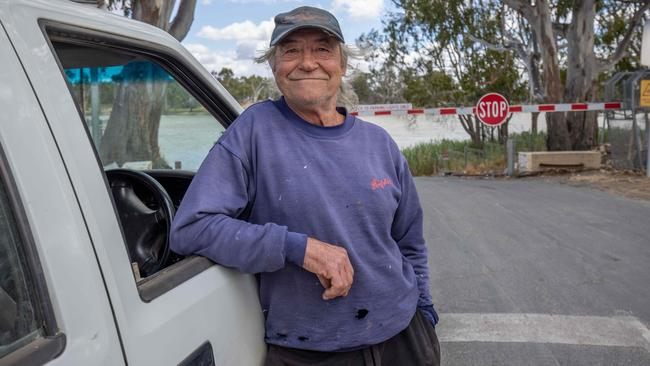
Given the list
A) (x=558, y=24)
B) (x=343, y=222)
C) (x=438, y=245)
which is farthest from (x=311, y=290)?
(x=558, y=24)

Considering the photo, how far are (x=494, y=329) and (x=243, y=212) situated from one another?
2860mm

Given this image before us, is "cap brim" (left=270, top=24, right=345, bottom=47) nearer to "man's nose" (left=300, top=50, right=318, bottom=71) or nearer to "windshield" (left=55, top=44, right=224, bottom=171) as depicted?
"man's nose" (left=300, top=50, right=318, bottom=71)

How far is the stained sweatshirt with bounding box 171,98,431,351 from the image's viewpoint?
5.59ft

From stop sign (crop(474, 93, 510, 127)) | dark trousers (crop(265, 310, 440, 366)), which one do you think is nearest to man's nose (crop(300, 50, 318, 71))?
dark trousers (crop(265, 310, 440, 366))

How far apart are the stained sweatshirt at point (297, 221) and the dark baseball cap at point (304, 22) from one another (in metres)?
0.23

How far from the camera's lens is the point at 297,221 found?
1.83 metres

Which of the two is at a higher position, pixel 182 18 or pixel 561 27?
pixel 182 18

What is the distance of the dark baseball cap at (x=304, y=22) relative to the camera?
1982mm

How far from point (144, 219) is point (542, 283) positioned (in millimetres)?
3892

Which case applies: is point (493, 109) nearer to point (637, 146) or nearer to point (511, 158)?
point (511, 158)

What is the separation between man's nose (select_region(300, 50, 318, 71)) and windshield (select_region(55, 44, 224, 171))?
1.88 ft

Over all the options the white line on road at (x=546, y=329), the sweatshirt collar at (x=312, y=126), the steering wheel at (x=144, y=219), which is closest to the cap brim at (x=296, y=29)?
the sweatshirt collar at (x=312, y=126)

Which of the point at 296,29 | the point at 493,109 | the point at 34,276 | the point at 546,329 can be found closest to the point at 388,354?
the point at 296,29

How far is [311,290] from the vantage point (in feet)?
6.04
